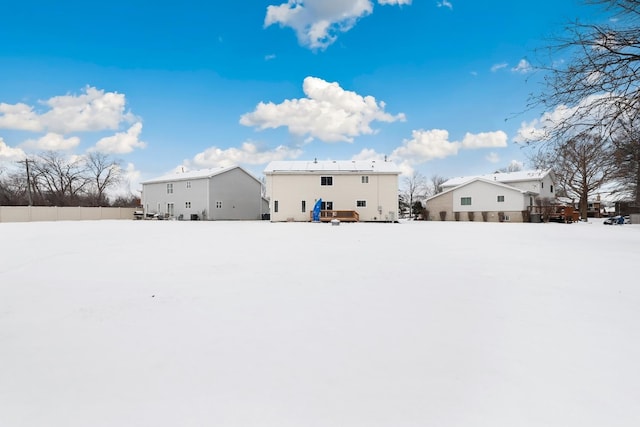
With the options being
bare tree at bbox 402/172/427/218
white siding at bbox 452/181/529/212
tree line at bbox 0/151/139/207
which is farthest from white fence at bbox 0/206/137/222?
bare tree at bbox 402/172/427/218

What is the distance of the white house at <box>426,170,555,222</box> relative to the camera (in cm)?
3117

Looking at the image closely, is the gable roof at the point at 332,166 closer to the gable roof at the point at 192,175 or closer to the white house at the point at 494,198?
Answer: the gable roof at the point at 192,175

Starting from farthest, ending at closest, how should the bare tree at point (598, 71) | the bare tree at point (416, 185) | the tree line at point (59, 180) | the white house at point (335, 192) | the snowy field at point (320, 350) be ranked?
the bare tree at point (416, 185) < the tree line at point (59, 180) < the white house at point (335, 192) < the bare tree at point (598, 71) < the snowy field at point (320, 350)

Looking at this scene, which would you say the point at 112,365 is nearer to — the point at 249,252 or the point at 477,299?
the point at 477,299

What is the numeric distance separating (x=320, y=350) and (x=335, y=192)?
2620cm

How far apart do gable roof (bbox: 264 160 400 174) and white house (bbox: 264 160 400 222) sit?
0.09m

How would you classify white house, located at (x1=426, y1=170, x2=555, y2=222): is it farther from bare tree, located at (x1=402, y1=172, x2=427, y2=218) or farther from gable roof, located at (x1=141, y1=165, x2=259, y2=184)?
gable roof, located at (x1=141, y1=165, x2=259, y2=184)

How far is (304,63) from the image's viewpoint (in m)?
20.7

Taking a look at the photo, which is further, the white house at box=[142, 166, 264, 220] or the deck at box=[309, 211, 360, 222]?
the white house at box=[142, 166, 264, 220]

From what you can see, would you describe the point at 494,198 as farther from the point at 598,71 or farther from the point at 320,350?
the point at 320,350

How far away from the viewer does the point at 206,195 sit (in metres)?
33.1

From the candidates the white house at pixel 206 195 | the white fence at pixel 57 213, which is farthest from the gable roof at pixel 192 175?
the white fence at pixel 57 213

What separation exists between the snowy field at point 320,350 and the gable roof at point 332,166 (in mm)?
23559

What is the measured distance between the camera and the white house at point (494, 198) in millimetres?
31172
